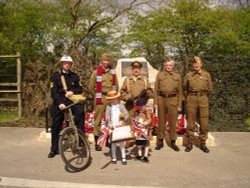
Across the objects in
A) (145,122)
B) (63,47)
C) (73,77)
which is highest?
(63,47)

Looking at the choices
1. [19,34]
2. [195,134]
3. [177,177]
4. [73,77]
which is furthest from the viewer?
[19,34]

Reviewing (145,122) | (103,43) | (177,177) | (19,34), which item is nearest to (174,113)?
(145,122)

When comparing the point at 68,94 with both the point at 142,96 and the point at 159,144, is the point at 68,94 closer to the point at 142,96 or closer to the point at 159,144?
the point at 142,96

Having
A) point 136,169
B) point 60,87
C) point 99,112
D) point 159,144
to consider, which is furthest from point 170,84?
point 60,87

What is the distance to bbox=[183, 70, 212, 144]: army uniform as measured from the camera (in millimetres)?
6500

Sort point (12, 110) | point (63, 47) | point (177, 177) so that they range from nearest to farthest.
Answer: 1. point (177, 177)
2. point (12, 110)
3. point (63, 47)

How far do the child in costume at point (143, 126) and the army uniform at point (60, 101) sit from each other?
1090 mm

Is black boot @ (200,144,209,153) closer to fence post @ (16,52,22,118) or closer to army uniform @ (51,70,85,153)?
army uniform @ (51,70,85,153)

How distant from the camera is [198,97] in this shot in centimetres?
652

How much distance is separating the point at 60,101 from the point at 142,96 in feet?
4.97

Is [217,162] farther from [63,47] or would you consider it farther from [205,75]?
[63,47]

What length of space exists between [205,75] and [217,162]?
1.70 metres

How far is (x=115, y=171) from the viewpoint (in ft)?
17.9

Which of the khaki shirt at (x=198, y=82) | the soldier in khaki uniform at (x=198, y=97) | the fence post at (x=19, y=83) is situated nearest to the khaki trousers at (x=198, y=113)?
the soldier in khaki uniform at (x=198, y=97)
